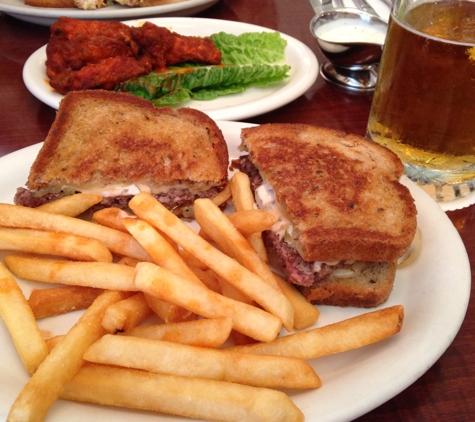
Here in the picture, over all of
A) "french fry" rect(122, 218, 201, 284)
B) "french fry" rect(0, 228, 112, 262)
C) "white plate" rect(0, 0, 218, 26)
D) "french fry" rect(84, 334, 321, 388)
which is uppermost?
"white plate" rect(0, 0, 218, 26)

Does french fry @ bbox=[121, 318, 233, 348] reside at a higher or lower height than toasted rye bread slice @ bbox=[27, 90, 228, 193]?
lower

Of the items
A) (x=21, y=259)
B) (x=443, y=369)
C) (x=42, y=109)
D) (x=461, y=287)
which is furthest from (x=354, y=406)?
(x=42, y=109)

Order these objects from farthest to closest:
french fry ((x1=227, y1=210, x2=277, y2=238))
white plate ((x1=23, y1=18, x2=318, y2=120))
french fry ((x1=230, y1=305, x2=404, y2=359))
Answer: white plate ((x1=23, y1=18, x2=318, y2=120)) < french fry ((x1=227, y1=210, x2=277, y2=238)) < french fry ((x1=230, y1=305, x2=404, y2=359))

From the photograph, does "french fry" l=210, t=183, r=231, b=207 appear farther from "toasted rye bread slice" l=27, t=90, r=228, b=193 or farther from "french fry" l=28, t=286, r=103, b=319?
"french fry" l=28, t=286, r=103, b=319

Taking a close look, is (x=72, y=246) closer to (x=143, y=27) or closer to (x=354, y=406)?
(x=354, y=406)

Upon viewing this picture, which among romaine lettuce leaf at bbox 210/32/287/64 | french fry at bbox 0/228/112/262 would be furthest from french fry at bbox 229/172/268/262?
romaine lettuce leaf at bbox 210/32/287/64

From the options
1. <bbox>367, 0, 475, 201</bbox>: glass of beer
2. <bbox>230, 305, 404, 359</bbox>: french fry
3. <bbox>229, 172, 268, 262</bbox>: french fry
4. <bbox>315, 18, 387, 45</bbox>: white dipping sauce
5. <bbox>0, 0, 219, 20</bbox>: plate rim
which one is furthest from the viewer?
<bbox>0, 0, 219, 20</bbox>: plate rim

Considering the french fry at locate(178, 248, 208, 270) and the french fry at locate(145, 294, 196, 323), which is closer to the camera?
the french fry at locate(145, 294, 196, 323)
